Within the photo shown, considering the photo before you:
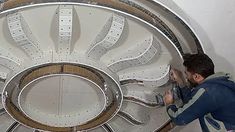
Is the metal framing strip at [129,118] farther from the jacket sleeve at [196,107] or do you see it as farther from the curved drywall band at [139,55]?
the jacket sleeve at [196,107]

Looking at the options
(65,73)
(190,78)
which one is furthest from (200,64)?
(65,73)

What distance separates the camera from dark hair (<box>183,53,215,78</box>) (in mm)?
2250

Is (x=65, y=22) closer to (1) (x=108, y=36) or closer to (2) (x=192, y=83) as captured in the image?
(1) (x=108, y=36)

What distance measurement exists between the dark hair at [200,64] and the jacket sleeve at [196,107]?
0.46 ft

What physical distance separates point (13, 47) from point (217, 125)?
1288 mm

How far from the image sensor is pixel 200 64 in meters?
2.25

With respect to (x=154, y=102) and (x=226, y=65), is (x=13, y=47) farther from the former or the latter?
(x=226, y=65)

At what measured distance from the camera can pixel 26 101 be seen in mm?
2828

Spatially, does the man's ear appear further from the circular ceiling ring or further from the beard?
the circular ceiling ring

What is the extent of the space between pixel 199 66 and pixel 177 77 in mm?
333

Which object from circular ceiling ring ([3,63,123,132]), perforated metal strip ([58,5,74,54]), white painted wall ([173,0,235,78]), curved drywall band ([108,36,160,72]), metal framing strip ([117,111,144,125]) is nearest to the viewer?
perforated metal strip ([58,5,74,54])

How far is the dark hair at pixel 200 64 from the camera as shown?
2250mm

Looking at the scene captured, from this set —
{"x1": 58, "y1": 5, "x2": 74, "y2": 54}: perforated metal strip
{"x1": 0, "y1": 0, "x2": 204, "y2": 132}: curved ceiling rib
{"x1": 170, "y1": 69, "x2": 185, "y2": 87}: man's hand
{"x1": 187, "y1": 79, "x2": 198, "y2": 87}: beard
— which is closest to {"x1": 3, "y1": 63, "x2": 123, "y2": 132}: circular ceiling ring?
{"x1": 0, "y1": 0, "x2": 204, "y2": 132}: curved ceiling rib

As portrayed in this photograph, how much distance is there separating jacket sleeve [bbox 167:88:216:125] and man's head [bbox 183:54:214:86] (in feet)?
0.46
